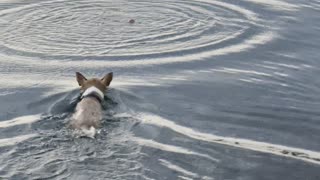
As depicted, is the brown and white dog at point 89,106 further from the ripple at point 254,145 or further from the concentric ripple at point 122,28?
the concentric ripple at point 122,28

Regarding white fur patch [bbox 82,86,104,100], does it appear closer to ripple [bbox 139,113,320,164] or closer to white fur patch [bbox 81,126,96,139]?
ripple [bbox 139,113,320,164]

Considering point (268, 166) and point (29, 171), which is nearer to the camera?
point (29, 171)

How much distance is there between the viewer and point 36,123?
9312 mm

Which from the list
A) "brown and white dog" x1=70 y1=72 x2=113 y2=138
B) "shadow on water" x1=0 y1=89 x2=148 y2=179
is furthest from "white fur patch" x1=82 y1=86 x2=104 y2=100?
"shadow on water" x1=0 y1=89 x2=148 y2=179

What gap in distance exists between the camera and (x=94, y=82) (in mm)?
10453

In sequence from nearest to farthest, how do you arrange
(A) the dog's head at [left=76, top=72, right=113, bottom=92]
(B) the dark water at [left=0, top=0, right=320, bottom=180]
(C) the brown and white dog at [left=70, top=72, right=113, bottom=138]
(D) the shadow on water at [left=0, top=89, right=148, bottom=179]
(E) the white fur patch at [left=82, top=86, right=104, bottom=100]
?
(D) the shadow on water at [left=0, top=89, right=148, bottom=179] < (B) the dark water at [left=0, top=0, right=320, bottom=180] < (C) the brown and white dog at [left=70, top=72, right=113, bottom=138] < (E) the white fur patch at [left=82, top=86, right=104, bottom=100] < (A) the dog's head at [left=76, top=72, right=113, bottom=92]

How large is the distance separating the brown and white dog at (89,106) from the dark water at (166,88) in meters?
0.15

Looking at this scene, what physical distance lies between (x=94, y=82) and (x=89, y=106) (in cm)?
93

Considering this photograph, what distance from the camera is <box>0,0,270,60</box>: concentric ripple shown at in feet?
41.3

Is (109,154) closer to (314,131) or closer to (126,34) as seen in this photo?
(314,131)

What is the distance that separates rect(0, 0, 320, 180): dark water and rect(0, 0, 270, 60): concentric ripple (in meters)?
0.02

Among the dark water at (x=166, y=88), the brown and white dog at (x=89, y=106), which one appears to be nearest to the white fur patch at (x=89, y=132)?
the brown and white dog at (x=89, y=106)

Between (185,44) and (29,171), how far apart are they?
595 centimetres

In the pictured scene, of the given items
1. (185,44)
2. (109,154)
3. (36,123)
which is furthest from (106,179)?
(185,44)
